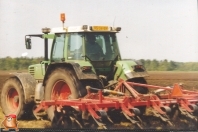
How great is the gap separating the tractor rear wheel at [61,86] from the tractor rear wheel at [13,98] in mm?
786

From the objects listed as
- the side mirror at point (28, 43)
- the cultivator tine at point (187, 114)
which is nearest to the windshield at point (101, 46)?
the side mirror at point (28, 43)

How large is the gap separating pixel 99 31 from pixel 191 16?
166cm

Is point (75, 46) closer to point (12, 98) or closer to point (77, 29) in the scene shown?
point (77, 29)

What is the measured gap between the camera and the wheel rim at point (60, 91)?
23.6ft

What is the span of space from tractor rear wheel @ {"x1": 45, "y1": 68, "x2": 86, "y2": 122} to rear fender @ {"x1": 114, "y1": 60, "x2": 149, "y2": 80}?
95cm

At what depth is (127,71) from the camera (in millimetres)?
7367

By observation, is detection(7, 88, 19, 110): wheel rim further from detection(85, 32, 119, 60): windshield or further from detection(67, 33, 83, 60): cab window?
detection(85, 32, 119, 60): windshield

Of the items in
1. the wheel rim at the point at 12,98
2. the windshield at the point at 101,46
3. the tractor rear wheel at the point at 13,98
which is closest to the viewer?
the windshield at the point at 101,46

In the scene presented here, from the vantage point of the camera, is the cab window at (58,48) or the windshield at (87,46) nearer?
the windshield at (87,46)

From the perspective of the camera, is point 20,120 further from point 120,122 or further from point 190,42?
point 190,42

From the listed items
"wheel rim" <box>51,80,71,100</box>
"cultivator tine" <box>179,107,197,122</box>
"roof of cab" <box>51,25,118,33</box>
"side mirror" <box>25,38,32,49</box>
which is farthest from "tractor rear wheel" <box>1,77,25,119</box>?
"cultivator tine" <box>179,107,197,122</box>

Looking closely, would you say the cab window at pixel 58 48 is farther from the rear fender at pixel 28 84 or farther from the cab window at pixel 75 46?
the rear fender at pixel 28 84

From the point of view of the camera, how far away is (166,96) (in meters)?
7.26

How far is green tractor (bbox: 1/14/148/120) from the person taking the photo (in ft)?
22.7
